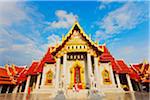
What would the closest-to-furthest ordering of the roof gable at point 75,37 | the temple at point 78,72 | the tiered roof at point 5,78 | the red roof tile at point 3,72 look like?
the temple at point 78,72
the roof gable at point 75,37
the tiered roof at point 5,78
the red roof tile at point 3,72

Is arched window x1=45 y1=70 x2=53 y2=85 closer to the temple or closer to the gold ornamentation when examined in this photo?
the temple

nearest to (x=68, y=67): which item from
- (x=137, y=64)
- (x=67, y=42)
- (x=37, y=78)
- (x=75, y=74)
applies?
(x=75, y=74)

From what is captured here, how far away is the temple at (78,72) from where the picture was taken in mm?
14508

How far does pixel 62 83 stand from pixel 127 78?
7.18 m

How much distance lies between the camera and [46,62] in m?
16.9

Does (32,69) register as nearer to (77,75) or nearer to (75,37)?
(77,75)

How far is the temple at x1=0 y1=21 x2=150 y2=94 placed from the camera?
1451cm

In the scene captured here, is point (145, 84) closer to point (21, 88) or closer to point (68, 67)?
point (68, 67)

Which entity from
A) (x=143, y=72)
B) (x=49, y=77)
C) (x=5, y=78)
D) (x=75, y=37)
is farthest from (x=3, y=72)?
(x=143, y=72)

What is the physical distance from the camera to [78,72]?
15.4m

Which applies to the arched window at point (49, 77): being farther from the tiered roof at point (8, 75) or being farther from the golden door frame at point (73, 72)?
the tiered roof at point (8, 75)

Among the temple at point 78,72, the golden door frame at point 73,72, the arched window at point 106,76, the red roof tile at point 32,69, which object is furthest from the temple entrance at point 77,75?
the red roof tile at point 32,69

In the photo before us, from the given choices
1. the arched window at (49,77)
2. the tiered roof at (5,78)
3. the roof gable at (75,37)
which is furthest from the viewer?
the tiered roof at (5,78)

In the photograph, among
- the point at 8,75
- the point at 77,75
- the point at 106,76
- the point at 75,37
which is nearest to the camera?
the point at 77,75
